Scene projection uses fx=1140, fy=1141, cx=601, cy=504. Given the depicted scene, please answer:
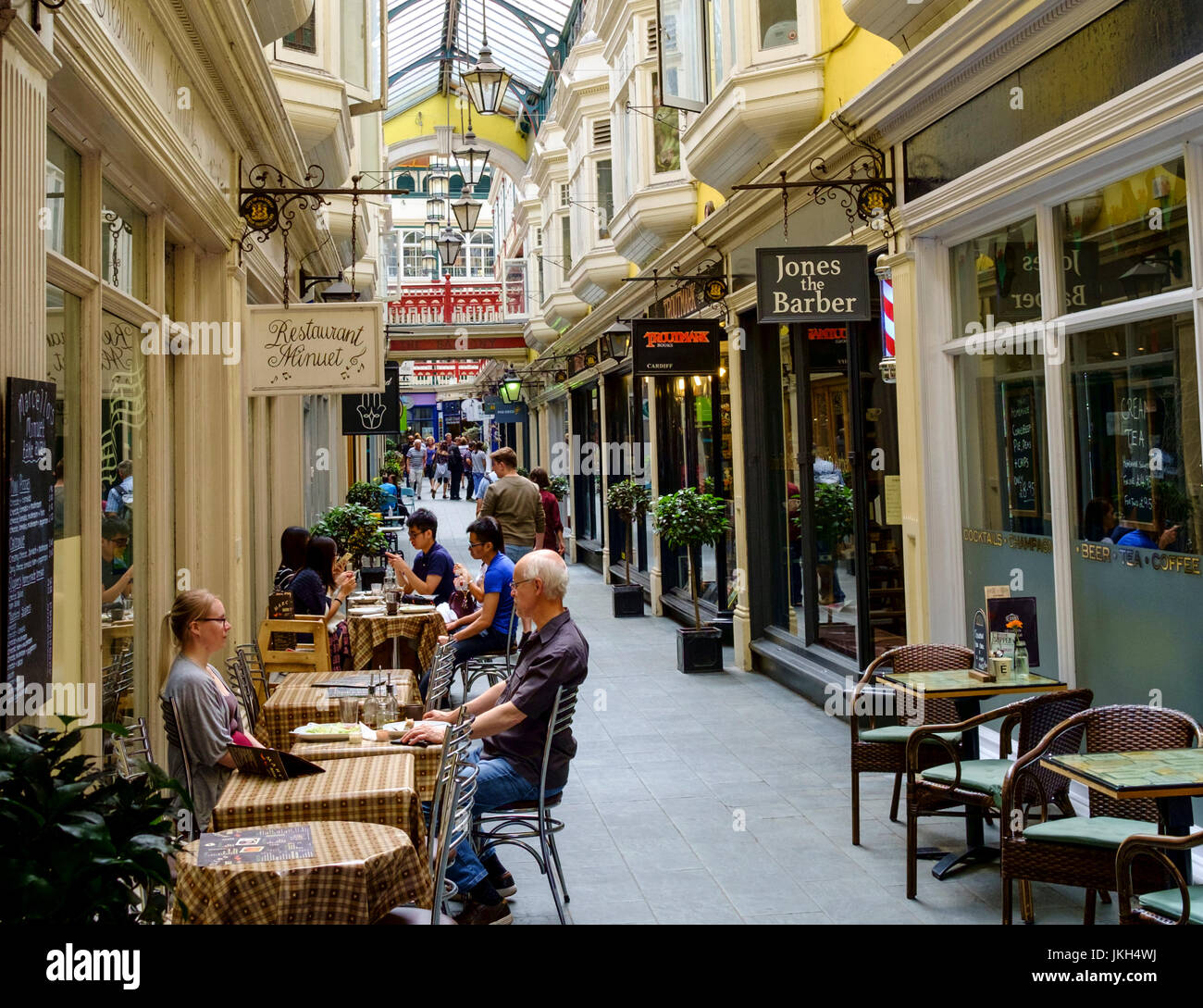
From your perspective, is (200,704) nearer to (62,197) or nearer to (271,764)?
(271,764)

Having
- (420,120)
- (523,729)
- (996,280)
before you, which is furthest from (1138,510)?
(420,120)

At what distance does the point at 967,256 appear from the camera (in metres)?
7.29

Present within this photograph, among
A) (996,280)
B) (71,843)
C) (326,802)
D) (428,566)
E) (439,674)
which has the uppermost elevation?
(996,280)

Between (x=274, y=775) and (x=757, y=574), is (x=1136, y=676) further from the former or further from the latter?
(x=757, y=574)

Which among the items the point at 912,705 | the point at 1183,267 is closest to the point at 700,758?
the point at 912,705

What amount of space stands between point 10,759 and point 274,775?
216cm

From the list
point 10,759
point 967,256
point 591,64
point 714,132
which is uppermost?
point 591,64

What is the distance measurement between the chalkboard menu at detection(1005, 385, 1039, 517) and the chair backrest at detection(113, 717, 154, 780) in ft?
15.9

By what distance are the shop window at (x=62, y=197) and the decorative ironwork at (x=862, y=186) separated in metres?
4.53

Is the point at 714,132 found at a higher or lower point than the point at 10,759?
higher

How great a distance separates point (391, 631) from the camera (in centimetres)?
886

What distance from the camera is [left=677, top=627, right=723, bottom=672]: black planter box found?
11.3m

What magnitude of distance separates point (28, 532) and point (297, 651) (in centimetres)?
463

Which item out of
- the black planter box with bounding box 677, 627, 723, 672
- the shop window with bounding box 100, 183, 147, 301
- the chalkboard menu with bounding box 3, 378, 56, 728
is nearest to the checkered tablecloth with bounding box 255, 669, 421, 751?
the chalkboard menu with bounding box 3, 378, 56, 728
